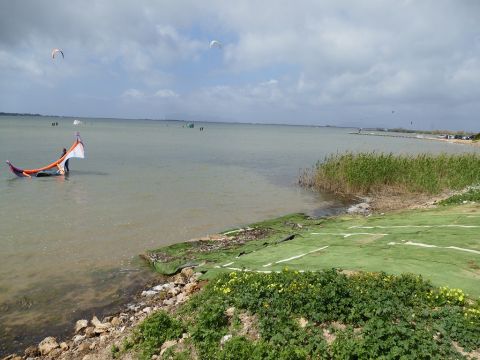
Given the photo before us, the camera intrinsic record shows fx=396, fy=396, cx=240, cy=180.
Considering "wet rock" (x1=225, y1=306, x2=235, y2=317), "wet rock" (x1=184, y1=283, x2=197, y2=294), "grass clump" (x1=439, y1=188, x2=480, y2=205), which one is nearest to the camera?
"wet rock" (x1=225, y1=306, x2=235, y2=317)

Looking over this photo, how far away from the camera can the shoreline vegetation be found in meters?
5.25

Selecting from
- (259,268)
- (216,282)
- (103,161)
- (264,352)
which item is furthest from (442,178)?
(103,161)

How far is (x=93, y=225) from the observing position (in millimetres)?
15547

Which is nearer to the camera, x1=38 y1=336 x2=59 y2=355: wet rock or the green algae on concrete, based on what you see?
x1=38 y1=336 x2=59 y2=355: wet rock

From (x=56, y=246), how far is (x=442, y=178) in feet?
62.0

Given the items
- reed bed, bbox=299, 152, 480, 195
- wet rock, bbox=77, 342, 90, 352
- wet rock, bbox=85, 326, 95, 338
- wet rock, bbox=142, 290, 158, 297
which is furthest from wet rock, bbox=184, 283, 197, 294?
reed bed, bbox=299, 152, 480, 195

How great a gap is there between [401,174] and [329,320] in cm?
1800

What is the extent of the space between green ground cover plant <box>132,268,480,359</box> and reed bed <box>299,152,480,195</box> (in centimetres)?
1575

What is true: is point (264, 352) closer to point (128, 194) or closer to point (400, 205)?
point (400, 205)

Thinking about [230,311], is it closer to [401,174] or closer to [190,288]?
[190,288]

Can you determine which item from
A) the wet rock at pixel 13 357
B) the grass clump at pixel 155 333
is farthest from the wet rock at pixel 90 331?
the grass clump at pixel 155 333

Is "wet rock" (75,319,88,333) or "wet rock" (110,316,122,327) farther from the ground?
"wet rock" (110,316,122,327)

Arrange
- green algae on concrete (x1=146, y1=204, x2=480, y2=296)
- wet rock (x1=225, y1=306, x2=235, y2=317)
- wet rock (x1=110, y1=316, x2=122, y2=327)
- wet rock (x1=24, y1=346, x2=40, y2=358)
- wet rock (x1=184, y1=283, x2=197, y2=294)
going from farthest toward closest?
1. wet rock (x1=184, y1=283, x2=197, y2=294)
2. wet rock (x1=110, y1=316, x2=122, y2=327)
3. green algae on concrete (x1=146, y1=204, x2=480, y2=296)
4. wet rock (x1=24, y1=346, x2=40, y2=358)
5. wet rock (x1=225, y1=306, x2=235, y2=317)

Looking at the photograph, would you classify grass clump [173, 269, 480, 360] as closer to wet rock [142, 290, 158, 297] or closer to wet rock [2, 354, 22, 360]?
wet rock [142, 290, 158, 297]
